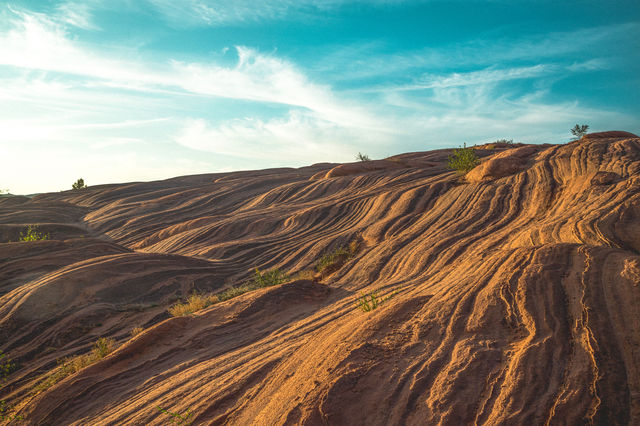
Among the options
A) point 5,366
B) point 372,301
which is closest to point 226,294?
point 5,366

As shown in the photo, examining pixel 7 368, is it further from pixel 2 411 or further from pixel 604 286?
pixel 604 286

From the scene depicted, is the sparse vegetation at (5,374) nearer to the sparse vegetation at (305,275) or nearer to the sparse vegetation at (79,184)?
the sparse vegetation at (305,275)

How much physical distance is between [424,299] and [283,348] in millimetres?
2437

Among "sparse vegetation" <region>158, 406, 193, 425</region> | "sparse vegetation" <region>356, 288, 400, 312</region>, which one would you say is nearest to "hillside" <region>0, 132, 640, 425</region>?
"sparse vegetation" <region>158, 406, 193, 425</region>

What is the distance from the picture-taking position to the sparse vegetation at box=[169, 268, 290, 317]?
→ 361 inches

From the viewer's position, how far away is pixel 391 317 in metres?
5.19

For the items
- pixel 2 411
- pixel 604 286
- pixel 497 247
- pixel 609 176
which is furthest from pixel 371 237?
pixel 2 411

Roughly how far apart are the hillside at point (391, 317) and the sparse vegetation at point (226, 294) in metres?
0.62

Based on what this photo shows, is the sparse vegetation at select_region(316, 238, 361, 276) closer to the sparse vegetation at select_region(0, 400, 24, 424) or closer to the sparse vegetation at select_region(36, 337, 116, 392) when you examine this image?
the sparse vegetation at select_region(36, 337, 116, 392)

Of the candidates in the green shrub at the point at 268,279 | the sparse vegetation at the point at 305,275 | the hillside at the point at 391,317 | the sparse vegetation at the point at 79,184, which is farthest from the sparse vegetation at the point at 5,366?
the sparse vegetation at the point at 79,184

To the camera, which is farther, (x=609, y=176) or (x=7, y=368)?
(x=609, y=176)

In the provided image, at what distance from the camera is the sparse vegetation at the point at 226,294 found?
9.18 m

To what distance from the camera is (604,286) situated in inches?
180

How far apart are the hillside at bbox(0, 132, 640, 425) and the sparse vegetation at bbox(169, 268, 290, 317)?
2.02 feet
